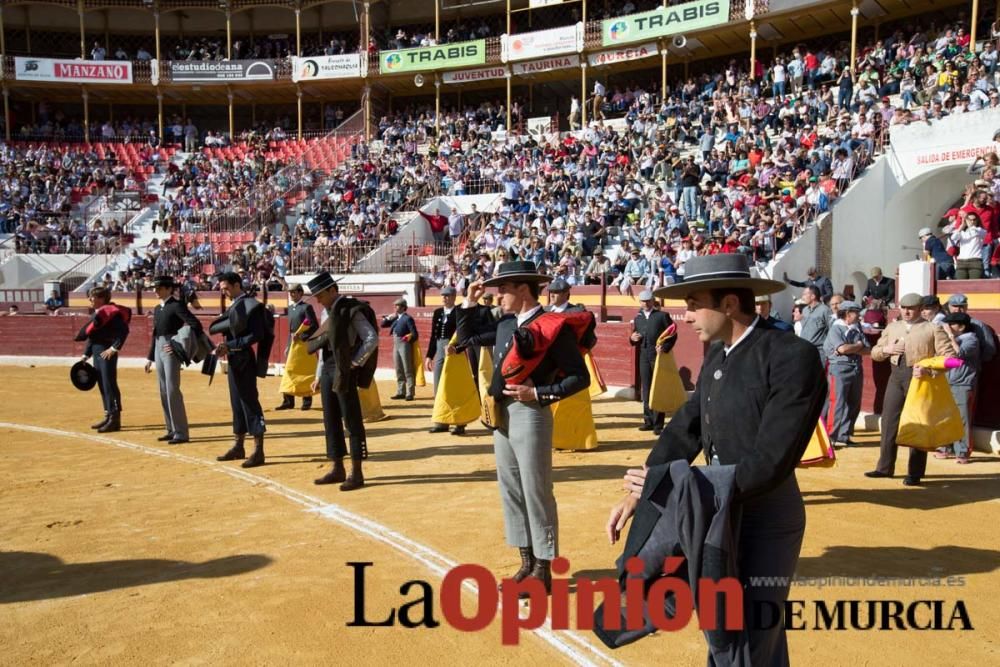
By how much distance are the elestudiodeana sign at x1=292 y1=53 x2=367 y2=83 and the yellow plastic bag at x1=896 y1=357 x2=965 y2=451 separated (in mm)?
30792

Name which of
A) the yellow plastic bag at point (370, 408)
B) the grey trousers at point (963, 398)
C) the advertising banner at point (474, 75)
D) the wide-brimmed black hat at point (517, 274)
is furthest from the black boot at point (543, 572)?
the advertising banner at point (474, 75)

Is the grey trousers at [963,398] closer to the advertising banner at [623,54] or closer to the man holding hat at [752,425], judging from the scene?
the man holding hat at [752,425]

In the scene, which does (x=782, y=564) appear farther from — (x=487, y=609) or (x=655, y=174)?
(x=655, y=174)

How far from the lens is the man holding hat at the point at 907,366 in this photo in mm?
7262

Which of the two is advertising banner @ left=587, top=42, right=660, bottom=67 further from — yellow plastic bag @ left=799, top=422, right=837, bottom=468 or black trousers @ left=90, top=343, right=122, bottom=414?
yellow plastic bag @ left=799, top=422, right=837, bottom=468

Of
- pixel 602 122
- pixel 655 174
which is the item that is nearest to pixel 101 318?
pixel 655 174

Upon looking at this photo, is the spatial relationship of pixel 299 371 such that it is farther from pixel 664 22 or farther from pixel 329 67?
pixel 329 67

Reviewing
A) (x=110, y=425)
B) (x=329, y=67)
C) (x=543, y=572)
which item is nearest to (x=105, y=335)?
(x=110, y=425)

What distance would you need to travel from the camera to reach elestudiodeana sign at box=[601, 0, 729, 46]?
26.9 metres

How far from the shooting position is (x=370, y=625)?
13.9ft

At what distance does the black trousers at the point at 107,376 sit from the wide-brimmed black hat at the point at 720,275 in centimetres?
910

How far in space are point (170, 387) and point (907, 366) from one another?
25.0ft

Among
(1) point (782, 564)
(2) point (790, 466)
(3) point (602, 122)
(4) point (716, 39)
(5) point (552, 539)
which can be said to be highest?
(4) point (716, 39)

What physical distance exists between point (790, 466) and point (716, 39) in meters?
28.8
